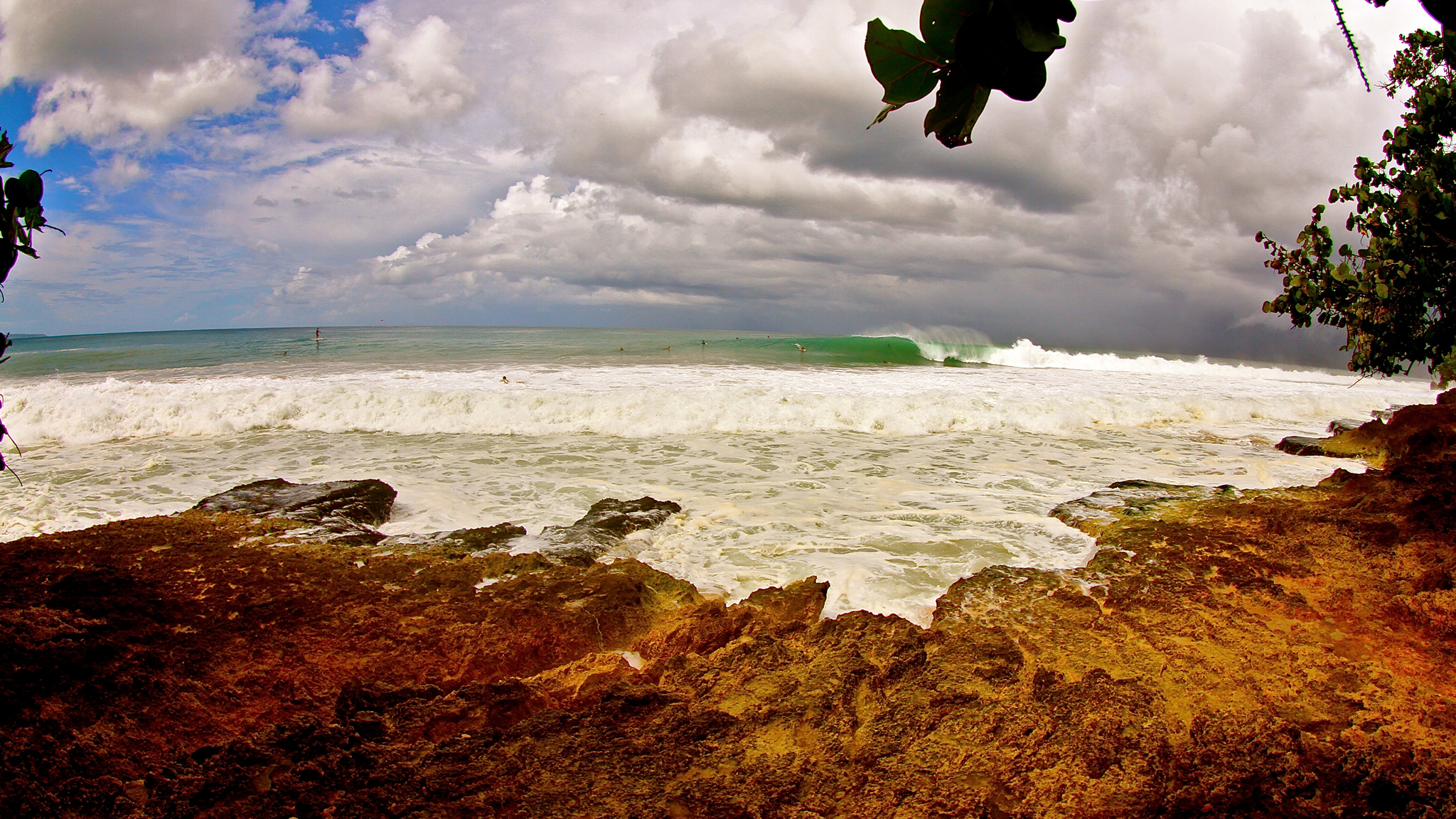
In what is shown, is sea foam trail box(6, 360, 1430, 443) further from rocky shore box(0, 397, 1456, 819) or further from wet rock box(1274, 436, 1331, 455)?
rocky shore box(0, 397, 1456, 819)

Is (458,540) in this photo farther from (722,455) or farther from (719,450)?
(719,450)

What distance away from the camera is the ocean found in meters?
5.77

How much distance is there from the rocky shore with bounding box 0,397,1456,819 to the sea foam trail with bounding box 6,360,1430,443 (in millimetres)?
7054

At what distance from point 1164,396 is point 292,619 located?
58.0 ft

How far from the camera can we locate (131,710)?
282 centimetres

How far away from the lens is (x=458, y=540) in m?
5.49

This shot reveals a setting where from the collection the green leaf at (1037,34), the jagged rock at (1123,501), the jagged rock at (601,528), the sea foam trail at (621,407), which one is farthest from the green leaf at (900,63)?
the sea foam trail at (621,407)

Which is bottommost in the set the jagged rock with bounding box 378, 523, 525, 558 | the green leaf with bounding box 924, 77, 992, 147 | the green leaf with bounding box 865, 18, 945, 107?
the jagged rock with bounding box 378, 523, 525, 558

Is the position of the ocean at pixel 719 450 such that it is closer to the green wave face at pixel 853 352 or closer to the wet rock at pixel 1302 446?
the wet rock at pixel 1302 446

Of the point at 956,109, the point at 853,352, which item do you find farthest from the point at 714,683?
the point at 853,352

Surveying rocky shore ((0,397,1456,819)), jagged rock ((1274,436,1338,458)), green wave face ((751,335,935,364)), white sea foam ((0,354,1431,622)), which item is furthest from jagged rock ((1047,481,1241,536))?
green wave face ((751,335,935,364))

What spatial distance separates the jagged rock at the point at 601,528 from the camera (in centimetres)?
527

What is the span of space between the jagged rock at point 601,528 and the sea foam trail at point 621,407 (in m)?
5.09

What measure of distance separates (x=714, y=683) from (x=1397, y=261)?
7772 millimetres
